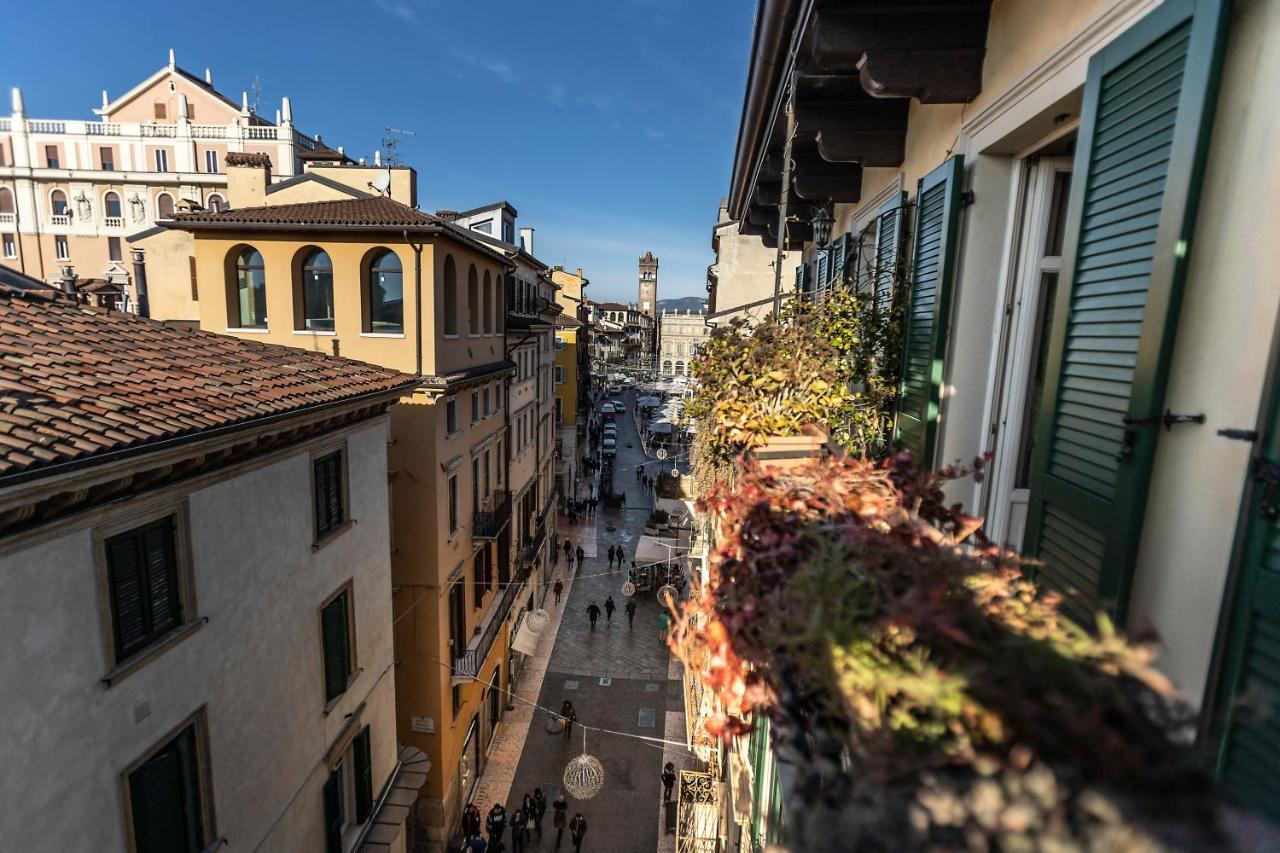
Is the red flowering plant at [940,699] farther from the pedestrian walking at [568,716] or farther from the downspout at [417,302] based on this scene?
the pedestrian walking at [568,716]

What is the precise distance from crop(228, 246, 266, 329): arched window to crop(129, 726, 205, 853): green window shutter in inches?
387

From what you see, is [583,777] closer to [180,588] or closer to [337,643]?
[337,643]

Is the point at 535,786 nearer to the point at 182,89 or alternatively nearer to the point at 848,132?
the point at 848,132

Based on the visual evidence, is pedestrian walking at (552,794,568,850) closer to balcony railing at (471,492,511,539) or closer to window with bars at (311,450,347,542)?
balcony railing at (471,492,511,539)

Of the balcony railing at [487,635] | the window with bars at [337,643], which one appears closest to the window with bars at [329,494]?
the window with bars at [337,643]

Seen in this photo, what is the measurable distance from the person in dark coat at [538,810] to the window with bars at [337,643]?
24.4 feet

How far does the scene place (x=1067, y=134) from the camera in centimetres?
356

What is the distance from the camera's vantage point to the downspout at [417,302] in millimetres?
12359

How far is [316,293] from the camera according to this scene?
13.1 meters

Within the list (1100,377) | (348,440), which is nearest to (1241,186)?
(1100,377)

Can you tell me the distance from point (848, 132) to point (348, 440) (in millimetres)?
7214

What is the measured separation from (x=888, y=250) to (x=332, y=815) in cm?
998

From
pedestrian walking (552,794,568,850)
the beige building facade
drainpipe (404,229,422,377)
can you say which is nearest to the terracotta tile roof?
the beige building facade

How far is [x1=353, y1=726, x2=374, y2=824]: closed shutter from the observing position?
968 centimetres
